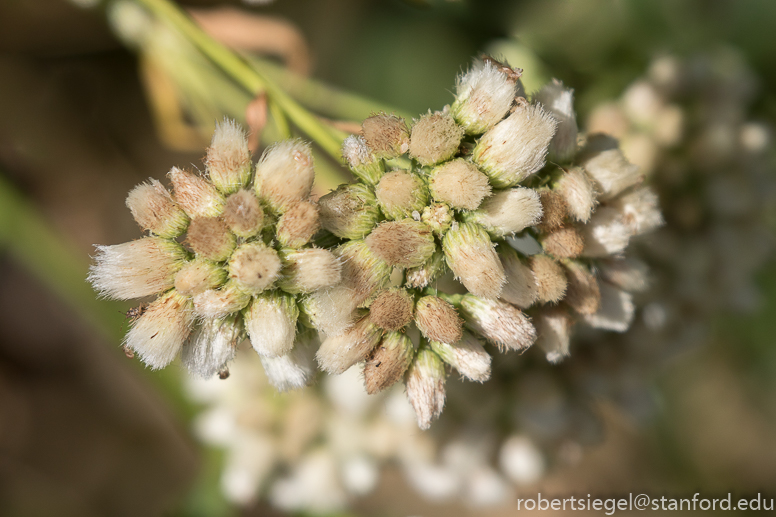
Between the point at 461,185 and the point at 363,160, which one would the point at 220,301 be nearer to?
the point at 363,160

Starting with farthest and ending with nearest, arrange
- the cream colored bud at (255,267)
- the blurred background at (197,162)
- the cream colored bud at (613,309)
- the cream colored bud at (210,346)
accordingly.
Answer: the blurred background at (197,162) < the cream colored bud at (613,309) < the cream colored bud at (210,346) < the cream colored bud at (255,267)

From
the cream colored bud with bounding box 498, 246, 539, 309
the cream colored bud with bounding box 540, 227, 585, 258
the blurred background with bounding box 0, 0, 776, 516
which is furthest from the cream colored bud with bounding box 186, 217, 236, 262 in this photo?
the blurred background with bounding box 0, 0, 776, 516

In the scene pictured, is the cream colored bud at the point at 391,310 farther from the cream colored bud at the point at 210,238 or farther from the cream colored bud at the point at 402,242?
the cream colored bud at the point at 210,238

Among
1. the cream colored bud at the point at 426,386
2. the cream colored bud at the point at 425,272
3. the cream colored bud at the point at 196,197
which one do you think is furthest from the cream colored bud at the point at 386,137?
the cream colored bud at the point at 426,386

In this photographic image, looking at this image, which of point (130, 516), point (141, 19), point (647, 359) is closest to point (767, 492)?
point (647, 359)

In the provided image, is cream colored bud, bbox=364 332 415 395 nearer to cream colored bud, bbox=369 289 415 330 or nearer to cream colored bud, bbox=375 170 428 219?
cream colored bud, bbox=369 289 415 330

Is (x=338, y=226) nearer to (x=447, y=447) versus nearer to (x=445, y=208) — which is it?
(x=445, y=208)
